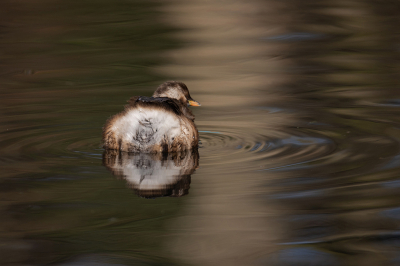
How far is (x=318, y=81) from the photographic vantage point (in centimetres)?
1128

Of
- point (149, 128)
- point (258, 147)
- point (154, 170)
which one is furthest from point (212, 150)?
point (154, 170)

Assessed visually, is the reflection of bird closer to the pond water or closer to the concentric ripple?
the pond water

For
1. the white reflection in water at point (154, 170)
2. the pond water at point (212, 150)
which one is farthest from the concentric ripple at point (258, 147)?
the white reflection in water at point (154, 170)

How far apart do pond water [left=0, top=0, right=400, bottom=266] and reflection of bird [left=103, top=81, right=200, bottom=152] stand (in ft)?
0.50

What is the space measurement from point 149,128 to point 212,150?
2.54 feet

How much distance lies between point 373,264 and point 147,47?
10349 millimetres

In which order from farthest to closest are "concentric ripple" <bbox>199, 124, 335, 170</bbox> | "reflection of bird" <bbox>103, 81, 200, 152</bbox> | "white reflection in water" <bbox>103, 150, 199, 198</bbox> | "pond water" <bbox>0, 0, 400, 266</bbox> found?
"reflection of bird" <bbox>103, 81, 200, 152</bbox>, "concentric ripple" <bbox>199, 124, 335, 170</bbox>, "white reflection in water" <bbox>103, 150, 199, 198</bbox>, "pond water" <bbox>0, 0, 400, 266</bbox>

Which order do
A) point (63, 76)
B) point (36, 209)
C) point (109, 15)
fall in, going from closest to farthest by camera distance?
point (36, 209)
point (63, 76)
point (109, 15)

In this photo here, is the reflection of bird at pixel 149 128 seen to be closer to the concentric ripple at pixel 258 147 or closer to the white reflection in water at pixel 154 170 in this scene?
the white reflection in water at pixel 154 170

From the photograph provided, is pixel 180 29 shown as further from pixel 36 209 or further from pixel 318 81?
pixel 36 209

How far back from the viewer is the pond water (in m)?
4.76

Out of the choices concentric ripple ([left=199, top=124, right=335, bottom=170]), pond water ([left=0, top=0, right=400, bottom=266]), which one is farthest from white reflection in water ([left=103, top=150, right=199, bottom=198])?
concentric ripple ([left=199, top=124, right=335, bottom=170])

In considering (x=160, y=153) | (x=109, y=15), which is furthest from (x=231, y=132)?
(x=109, y=15)

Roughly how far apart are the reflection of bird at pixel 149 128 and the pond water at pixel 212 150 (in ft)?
0.50
